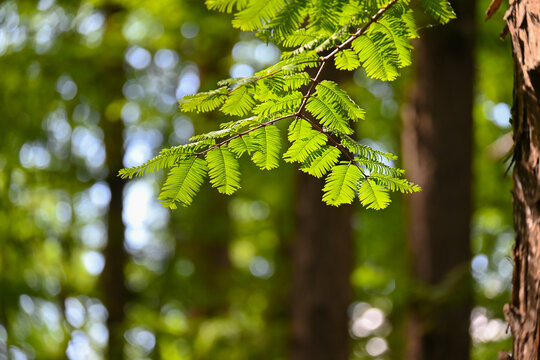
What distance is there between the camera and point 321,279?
5062mm

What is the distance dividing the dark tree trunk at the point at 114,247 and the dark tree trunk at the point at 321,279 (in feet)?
9.28

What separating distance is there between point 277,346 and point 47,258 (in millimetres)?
3150

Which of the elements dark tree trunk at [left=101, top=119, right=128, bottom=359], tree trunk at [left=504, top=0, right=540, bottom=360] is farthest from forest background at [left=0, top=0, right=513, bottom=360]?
tree trunk at [left=504, top=0, right=540, bottom=360]

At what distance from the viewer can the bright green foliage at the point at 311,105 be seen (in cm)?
138

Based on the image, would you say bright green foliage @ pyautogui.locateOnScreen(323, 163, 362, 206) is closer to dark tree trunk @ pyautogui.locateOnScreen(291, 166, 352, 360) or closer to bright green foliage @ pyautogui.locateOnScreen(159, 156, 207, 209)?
bright green foliage @ pyautogui.locateOnScreen(159, 156, 207, 209)

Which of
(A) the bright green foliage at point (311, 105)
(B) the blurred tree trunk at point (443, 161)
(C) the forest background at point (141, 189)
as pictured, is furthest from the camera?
(C) the forest background at point (141, 189)

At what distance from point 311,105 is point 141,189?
7.28 meters

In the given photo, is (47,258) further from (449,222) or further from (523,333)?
(523,333)

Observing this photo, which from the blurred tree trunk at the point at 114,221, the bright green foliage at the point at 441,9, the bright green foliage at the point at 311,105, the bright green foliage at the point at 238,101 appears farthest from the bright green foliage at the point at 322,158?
the blurred tree trunk at the point at 114,221

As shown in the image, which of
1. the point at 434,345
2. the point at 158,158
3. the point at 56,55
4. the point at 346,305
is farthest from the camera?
the point at 56,55

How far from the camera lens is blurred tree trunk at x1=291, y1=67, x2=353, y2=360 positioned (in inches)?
198

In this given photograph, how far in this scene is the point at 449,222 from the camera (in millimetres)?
4691

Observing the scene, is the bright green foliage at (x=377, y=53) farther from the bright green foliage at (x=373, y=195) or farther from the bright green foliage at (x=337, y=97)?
the bright green foliage at (x=373, y=195)

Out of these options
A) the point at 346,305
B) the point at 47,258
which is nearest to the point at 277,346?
the point at 346,305
